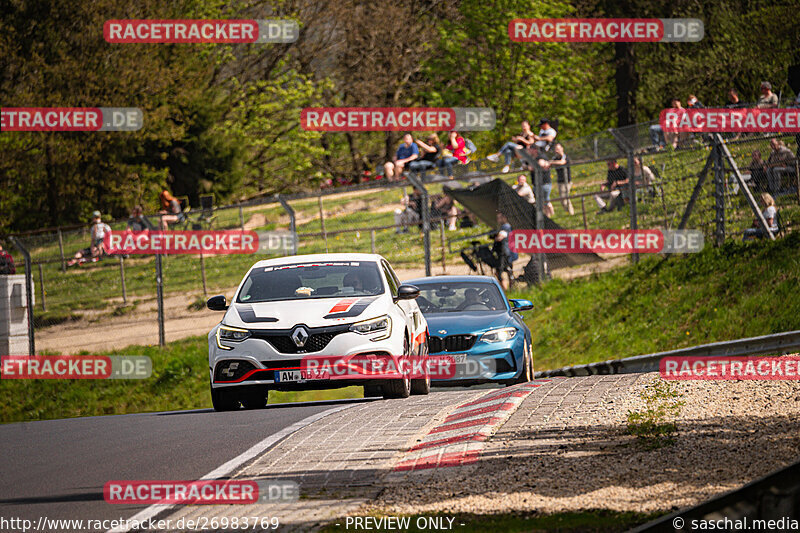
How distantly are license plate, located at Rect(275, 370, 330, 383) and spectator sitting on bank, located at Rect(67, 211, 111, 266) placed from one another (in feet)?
51.7

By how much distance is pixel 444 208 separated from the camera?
25.0 m

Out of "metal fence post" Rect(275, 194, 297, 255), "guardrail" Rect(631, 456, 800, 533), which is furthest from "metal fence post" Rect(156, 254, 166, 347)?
"guardrail" Rect(631, 456, 800, 533)

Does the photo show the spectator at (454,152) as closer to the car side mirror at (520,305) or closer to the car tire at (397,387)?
the car side mirror at (520,305)

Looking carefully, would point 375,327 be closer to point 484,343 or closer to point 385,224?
point 484,343

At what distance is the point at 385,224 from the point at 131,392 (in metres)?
6.42

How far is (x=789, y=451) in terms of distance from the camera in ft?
25.7

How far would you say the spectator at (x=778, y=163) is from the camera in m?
20.0

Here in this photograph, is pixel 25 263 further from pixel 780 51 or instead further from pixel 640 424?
pixel 780 51

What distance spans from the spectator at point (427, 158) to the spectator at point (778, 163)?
968 cm

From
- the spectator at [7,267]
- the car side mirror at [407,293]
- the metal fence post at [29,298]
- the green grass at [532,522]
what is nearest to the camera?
the green grass at [532,522]

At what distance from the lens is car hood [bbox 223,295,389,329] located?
40.2ft

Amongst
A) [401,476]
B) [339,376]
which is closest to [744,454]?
[401,476]

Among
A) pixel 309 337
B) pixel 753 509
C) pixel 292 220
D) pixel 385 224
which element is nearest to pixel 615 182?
pixel 385 224

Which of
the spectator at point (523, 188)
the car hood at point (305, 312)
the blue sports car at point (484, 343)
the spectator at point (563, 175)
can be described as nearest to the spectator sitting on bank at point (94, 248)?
the spectator at point (523, 188)
